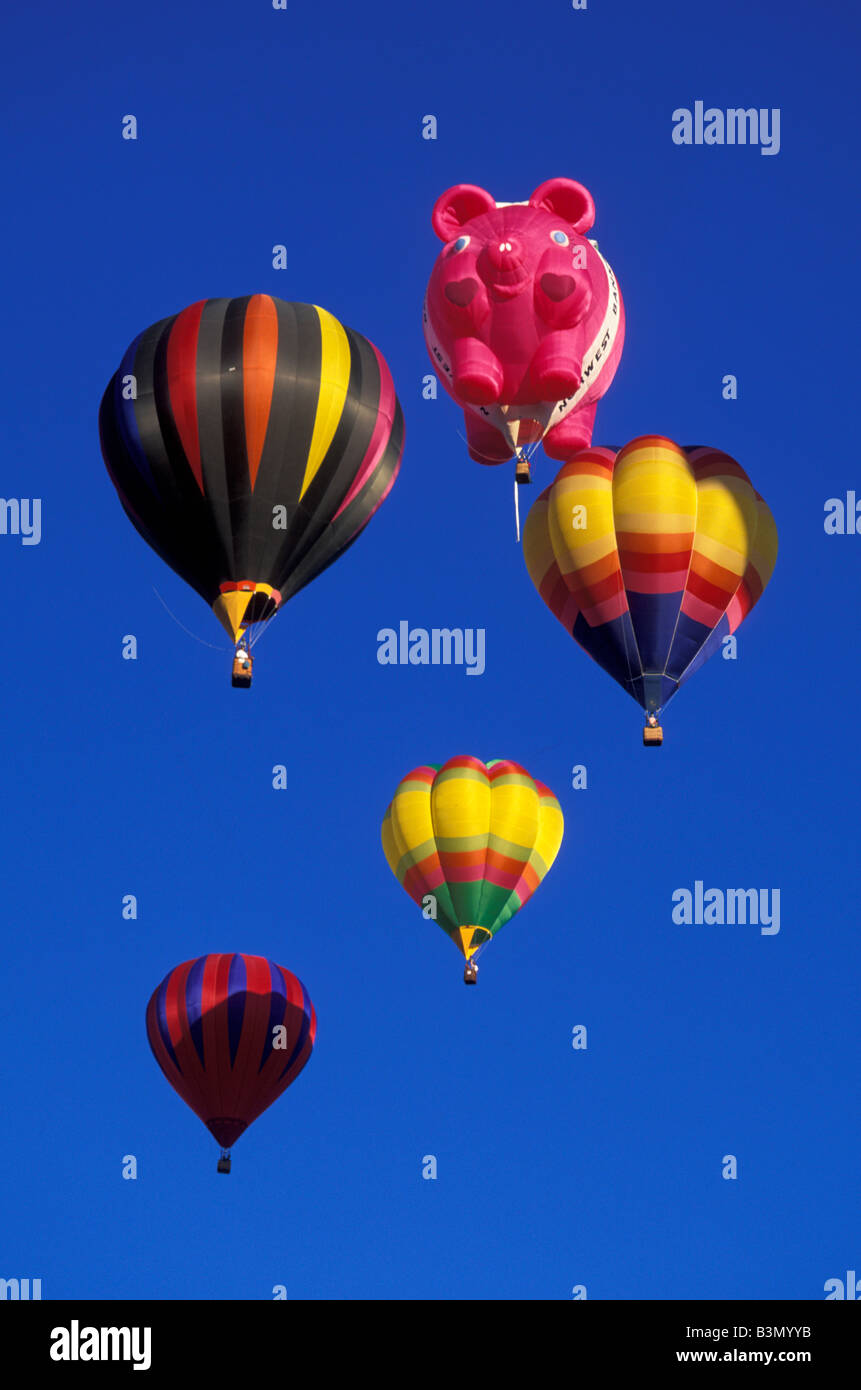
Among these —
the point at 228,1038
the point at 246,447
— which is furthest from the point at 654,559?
the point at 228,1038

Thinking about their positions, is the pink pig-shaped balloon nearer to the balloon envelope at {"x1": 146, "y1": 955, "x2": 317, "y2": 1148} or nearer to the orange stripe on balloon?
the orange stripe on balloon

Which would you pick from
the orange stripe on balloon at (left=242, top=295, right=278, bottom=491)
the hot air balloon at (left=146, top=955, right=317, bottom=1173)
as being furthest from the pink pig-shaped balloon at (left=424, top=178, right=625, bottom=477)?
the hot air balloon at (left=146, top=955, right=317, bottom=1173)

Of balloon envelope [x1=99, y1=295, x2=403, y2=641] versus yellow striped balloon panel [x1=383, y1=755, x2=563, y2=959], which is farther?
yellow striped balloon panel [x1=383, y1=755, x2=563, y2=959]

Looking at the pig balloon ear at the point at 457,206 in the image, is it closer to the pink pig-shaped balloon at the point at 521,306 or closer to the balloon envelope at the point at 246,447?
the pink pig-shaped balloon at the point at 521,306

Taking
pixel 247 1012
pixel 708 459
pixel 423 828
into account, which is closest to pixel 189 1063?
pixel 247 1012

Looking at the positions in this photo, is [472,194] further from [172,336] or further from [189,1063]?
[189,1063]

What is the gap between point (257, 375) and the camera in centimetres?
2344

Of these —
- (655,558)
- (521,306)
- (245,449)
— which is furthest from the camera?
(655,558)

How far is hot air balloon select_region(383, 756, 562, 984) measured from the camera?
27594 mm

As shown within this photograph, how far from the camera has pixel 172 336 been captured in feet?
78.5

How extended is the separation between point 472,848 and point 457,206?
24.1 ft

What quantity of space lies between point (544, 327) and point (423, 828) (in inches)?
285

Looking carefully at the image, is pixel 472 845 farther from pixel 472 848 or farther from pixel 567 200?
pixel 567 200

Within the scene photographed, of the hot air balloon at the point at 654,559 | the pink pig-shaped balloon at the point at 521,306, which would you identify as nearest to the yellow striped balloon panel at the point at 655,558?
the hot air balloon at the point at 654,559
